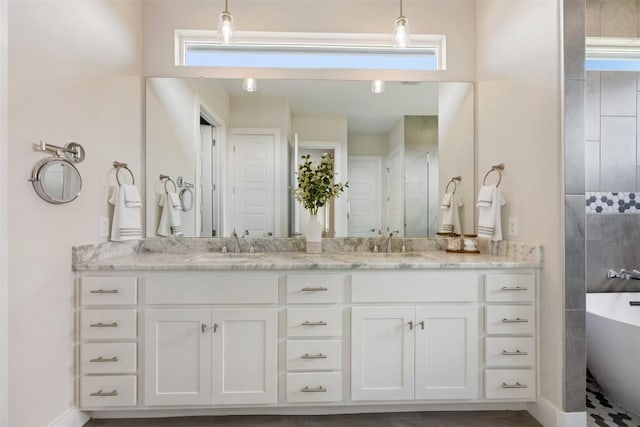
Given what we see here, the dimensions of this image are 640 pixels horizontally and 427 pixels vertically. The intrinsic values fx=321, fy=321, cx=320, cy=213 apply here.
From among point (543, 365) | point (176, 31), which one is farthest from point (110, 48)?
point (543, 365)

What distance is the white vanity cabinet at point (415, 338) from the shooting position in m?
1.80

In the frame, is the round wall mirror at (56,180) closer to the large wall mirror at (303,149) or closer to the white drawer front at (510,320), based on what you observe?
the large wall mirror at (303,149)

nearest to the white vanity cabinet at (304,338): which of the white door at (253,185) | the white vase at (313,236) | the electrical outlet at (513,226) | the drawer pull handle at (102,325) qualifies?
the drawer pull handle at (102,325)

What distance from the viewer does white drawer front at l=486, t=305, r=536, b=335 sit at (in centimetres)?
183

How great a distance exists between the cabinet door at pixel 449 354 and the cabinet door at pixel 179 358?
1203mm

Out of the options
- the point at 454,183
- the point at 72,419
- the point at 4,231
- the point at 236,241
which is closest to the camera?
the point at 4,231

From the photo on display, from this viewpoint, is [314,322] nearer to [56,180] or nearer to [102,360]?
[102,360]

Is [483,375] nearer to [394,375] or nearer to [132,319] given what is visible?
[394,375]

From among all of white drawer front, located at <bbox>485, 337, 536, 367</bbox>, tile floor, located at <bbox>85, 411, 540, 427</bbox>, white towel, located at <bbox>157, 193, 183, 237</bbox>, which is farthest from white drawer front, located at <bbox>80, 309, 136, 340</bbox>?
white drawer front, located at <bbox>485, 337, 536, 367</bbox>

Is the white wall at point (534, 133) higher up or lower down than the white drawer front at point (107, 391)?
higher up

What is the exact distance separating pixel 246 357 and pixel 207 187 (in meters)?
1.27

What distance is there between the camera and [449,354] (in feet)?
5.98

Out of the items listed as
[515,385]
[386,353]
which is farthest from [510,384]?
[386,353]

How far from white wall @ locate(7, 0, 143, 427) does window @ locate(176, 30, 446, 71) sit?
0.52m
